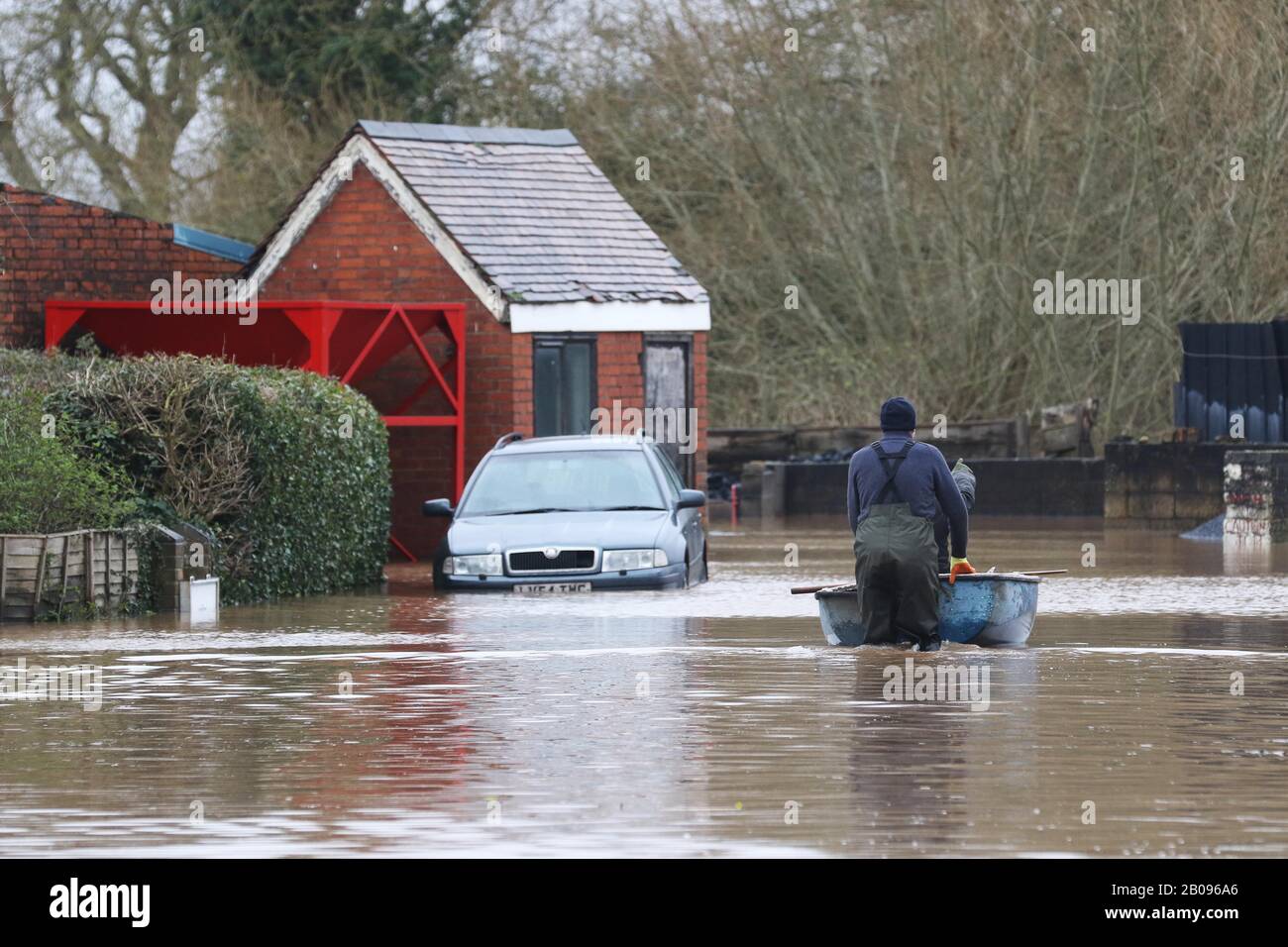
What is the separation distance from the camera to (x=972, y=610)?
17172 mm

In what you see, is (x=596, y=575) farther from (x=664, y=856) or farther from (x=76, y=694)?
(x=664, y=856)

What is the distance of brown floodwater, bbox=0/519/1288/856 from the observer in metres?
9.98

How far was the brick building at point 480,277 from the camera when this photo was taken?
30375mm

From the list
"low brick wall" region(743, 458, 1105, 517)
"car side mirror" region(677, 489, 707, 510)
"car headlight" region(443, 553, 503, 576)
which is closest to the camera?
"car headlight" region(443, 553, 503, 576)

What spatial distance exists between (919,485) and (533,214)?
1651cm

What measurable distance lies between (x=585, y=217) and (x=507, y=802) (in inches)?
908

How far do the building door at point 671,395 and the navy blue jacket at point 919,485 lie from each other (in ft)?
53.4

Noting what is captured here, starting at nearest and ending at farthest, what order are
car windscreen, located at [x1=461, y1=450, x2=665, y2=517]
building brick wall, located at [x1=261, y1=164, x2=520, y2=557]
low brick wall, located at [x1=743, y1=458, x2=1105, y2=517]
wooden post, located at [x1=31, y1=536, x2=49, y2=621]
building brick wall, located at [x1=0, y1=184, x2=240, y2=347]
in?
wooden post, located at [x1=31, y1=536, x2=49, y2=621], car windscreen, located at [x1=461, y1=450, x2=665, y2=517], building brick wall, located at [x1=261, y1=164, x2=520, y2=557], building brick wall, located at [x1=0, y1=184, x2=240, y2=347], low brick wall, located at [x1=743, y1=458, x2=1105, y2=517]

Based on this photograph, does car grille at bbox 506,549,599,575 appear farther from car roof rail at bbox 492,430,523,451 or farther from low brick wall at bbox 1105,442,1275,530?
low brick wall at bbox 1105,442,1275,530

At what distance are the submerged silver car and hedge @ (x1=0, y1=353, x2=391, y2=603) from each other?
119 cm

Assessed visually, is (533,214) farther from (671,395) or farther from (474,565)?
(474,565)

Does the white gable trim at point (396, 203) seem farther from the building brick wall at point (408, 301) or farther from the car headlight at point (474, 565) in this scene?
Answer: the car headlight at point (474, 565)

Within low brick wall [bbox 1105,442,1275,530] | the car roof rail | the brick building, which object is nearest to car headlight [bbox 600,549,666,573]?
the car roof rail

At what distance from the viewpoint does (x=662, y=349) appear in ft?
109
